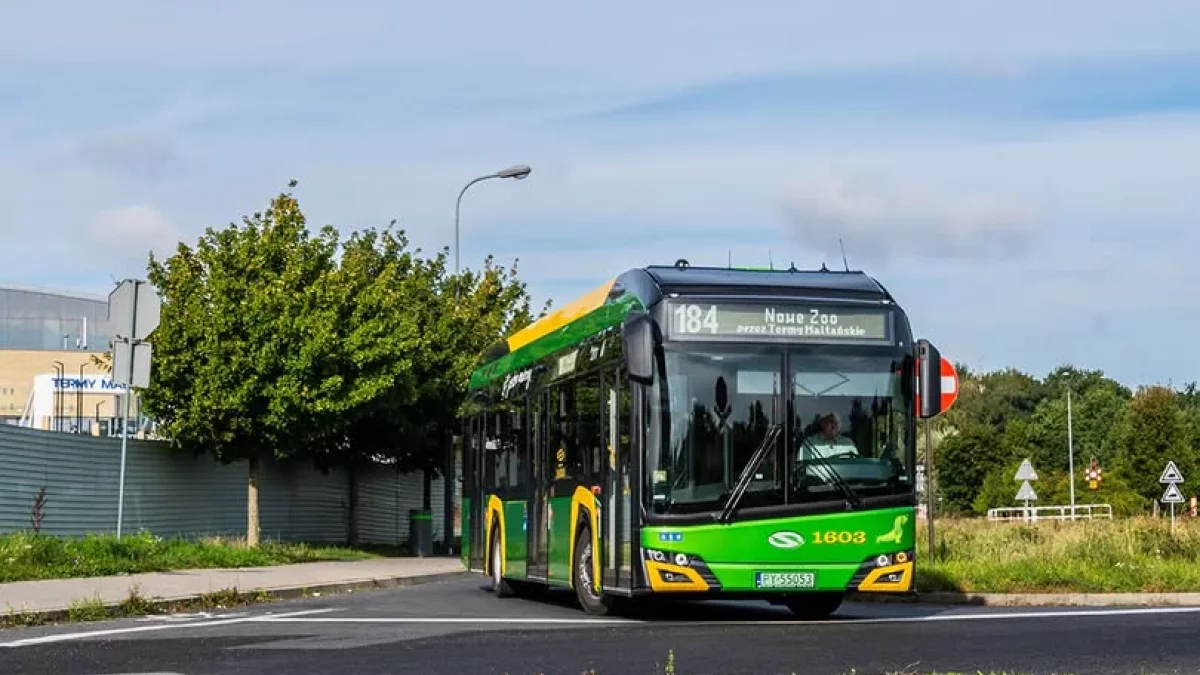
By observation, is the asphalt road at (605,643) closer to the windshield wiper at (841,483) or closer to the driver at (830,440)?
the windshield wiper at (841,483)

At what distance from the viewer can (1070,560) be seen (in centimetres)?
2444

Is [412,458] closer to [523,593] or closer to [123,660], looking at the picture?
[523,593]

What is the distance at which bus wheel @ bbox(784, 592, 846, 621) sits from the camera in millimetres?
18312

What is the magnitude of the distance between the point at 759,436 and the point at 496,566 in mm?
7537

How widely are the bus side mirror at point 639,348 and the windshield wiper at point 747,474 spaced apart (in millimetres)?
1171

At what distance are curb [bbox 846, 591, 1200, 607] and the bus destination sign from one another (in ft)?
16.7

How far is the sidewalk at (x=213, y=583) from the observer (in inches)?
753

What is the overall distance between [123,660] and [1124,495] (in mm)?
85085

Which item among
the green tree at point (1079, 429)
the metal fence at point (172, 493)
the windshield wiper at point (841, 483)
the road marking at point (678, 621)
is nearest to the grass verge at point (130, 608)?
the road marking at point (678, 621)

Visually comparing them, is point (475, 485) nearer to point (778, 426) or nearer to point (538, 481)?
point (538, 481)

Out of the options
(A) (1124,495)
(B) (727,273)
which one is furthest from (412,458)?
(A) (1124,495)

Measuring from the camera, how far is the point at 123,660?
13.1 meters

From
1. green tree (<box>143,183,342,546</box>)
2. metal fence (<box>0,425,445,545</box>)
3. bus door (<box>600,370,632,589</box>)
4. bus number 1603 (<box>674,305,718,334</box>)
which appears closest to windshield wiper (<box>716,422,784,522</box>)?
bus door (<box>600,370,632,589</box>)

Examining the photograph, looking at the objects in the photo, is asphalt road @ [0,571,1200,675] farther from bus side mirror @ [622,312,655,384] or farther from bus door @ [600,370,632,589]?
bus side mirror @ [622,312,655,384]
